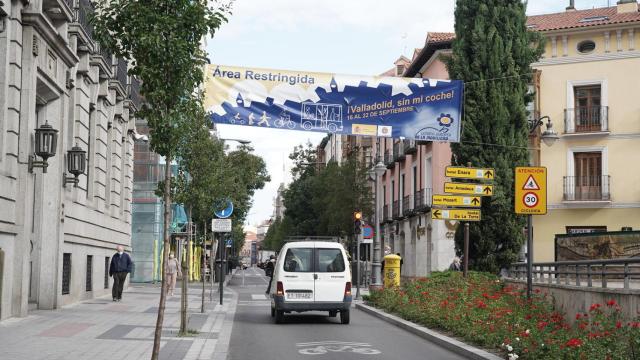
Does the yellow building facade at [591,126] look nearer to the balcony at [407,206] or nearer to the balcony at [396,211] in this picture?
the balcony at [407,206]

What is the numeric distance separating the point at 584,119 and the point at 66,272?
2580 cm

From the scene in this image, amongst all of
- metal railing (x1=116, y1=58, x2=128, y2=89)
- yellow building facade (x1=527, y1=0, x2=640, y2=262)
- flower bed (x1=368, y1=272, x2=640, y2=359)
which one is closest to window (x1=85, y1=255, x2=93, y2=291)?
metal railing (x1=116, y1=58, x2=128, y2=89)

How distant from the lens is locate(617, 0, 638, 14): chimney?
40312mm

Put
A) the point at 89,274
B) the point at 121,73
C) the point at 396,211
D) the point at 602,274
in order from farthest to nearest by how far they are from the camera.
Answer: the point at 396,211
the point at 121,73
the point at 89,274
the point at 602,274

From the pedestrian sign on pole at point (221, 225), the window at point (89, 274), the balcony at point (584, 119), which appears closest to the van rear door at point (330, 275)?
the pedestrian sign on pole at point (221, 225)

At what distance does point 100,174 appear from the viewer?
85.0 ft

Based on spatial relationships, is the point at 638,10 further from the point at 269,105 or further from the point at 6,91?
the point at 6,91

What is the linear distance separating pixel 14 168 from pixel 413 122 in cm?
1252

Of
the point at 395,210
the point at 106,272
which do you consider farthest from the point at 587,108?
the point at 106,272

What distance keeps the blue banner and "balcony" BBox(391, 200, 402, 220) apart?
2314 centimetres

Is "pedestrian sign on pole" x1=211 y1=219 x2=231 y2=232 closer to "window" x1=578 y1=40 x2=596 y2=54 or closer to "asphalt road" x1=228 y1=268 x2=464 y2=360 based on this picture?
"asphalt road" x1=228 y1=268 x2=464 y2=360

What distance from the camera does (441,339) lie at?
47.2 feet

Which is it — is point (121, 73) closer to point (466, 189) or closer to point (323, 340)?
point (466, 189)

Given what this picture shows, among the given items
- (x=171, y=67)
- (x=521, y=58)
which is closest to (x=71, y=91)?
(x=171, y=67)
